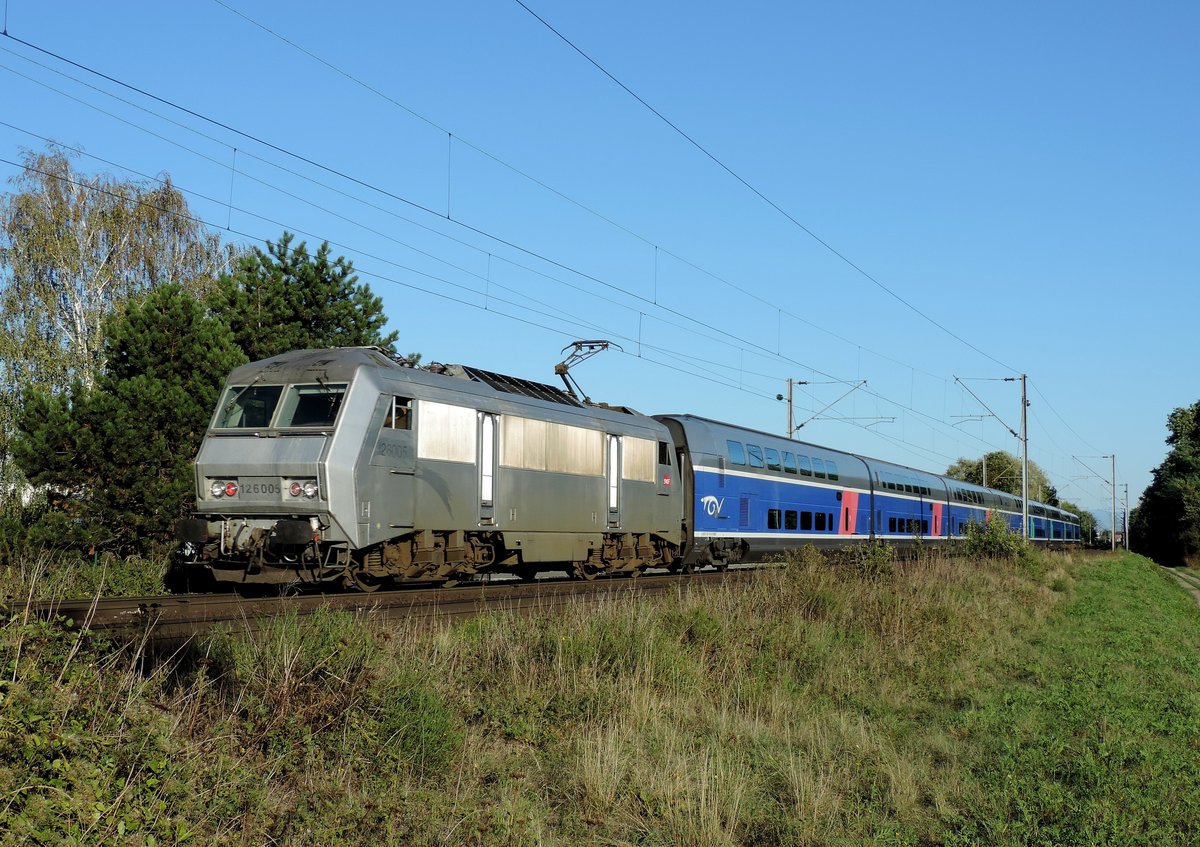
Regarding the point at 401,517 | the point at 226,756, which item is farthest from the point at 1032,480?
the point at 226,756

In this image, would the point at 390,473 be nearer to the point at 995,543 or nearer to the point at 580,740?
the point at 580,740

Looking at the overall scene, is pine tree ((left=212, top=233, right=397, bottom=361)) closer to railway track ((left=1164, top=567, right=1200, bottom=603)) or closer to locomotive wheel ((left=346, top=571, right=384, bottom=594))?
locomotive wheel ((left=346, top=571, right=384, bottom=594))

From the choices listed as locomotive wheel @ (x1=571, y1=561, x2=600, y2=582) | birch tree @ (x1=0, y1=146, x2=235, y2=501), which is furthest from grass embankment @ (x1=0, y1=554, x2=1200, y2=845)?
birch tree @ (x1=0, y1=146, x2=235, y2=501)

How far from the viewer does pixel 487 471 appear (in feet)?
54.9

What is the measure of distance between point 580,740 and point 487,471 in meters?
9.10

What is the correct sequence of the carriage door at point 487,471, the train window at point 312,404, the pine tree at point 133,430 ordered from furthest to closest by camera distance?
1. the pine tree at point 133,430
2. the carriage door at point 487,471
3. the train window at point 312,404

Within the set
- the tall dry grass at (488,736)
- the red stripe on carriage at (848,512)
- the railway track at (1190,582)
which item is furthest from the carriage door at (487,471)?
the railway track at (1190,582)

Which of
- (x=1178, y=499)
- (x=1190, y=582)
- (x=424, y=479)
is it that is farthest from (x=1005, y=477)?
(x=424, y=479)

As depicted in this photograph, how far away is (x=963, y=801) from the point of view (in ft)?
24.1

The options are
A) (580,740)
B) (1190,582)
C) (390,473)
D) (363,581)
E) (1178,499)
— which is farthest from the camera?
(1178,499)

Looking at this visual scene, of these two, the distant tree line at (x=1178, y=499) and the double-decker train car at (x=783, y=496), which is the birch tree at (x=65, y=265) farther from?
the distant tree line at (x=1178, y=499)

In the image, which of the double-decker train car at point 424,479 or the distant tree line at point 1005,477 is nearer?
the double-decker train car at point 424,479

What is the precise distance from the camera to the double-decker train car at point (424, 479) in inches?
554

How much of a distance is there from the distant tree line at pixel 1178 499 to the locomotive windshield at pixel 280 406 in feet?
237
